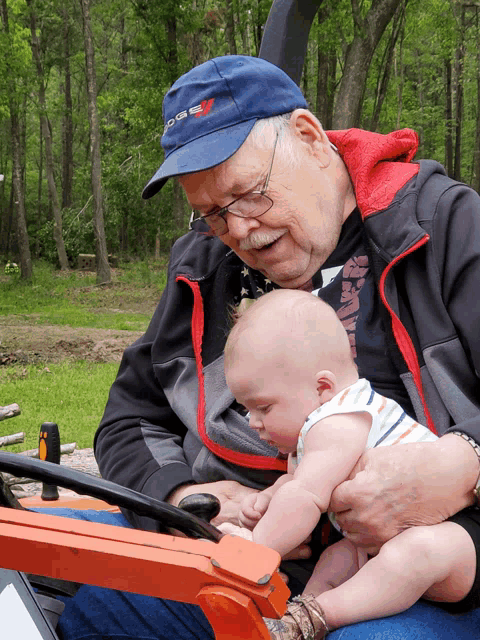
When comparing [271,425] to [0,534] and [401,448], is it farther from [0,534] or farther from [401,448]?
[0,534]

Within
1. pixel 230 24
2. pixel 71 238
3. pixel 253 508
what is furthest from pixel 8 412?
pixel 71 238

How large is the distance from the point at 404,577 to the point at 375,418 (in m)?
0.35

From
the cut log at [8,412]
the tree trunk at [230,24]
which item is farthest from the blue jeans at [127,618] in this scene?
the tree trunk at [230,24]

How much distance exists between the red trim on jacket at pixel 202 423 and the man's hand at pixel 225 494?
61mm

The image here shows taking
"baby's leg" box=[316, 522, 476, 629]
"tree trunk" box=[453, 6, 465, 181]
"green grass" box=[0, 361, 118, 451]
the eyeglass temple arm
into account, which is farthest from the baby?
"tree trunk" box=[453, 6, 465, 181]

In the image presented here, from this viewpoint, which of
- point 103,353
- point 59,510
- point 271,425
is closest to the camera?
point 271,425

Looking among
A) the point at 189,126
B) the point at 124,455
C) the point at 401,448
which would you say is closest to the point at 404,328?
the point at 401,448

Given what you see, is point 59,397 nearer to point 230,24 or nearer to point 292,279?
point 292,279

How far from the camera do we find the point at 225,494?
6.63ft

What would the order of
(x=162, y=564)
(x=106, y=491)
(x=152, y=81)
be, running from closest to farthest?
(x=162, y=564) → (x=106, y=491) → (x=152, y=81)

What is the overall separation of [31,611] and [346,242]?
4.04 ft

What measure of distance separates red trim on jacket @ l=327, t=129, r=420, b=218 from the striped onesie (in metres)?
0.52

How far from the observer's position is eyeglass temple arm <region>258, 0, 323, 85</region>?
2680mm

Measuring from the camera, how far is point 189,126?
2029 mm
